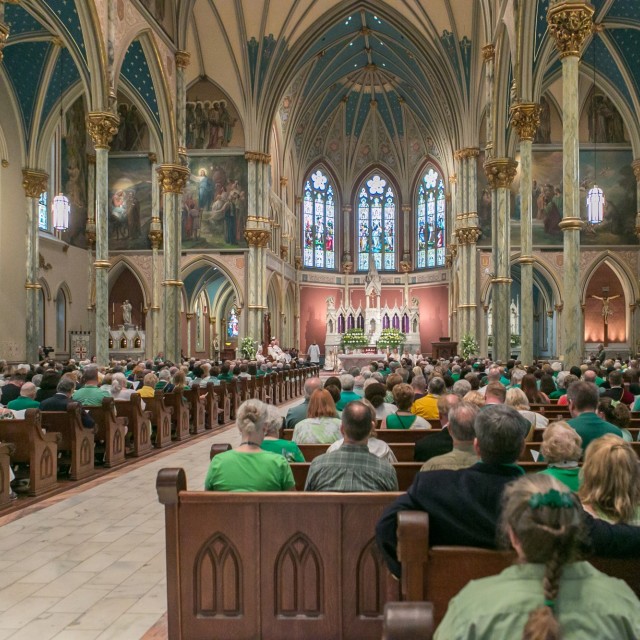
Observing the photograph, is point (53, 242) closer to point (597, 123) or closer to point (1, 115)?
point (1, 115)

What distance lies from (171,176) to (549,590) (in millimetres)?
22640

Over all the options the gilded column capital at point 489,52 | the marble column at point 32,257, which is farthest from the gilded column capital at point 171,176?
the gilded column capital at point 489,52

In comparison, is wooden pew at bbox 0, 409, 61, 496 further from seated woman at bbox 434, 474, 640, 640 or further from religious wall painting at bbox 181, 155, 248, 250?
religious wall painting at bbox 181, 155, 248, 250

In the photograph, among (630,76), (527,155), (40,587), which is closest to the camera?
(40,587)

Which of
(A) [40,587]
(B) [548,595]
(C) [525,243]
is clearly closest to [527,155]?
(C) [525,243]

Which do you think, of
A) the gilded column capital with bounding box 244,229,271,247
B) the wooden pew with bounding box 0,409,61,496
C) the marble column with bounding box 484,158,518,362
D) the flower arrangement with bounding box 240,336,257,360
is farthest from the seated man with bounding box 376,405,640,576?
the gilded column capital with bounding box 244,229,271,247

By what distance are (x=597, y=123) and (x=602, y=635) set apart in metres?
34.4

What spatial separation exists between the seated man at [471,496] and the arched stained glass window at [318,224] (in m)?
45.4

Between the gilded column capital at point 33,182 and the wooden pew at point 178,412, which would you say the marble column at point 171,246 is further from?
the wooden pew at point 178,412

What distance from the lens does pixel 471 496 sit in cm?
286

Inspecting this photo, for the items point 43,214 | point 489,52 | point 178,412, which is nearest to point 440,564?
point 178,412

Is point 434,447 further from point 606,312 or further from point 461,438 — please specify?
point 606,312

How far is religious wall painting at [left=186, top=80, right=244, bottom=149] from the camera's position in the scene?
32.6 m

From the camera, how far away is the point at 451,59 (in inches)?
1255
